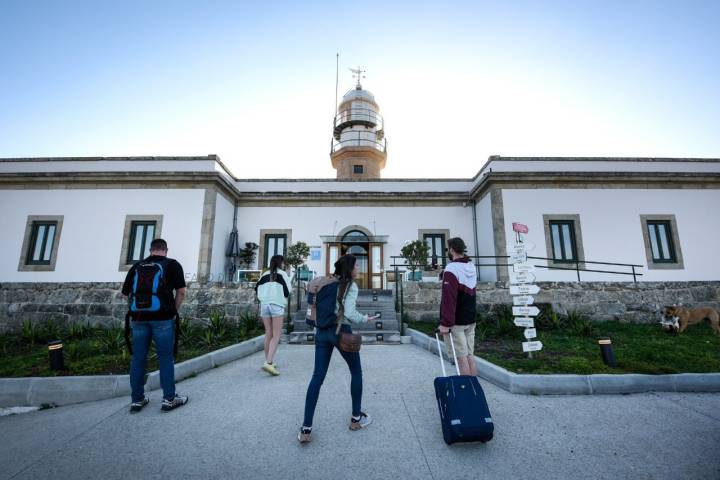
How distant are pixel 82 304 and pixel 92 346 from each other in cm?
289

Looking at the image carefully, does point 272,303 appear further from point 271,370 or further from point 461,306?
point 461,306

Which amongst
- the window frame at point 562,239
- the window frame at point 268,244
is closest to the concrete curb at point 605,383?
the window frame at point 562,239

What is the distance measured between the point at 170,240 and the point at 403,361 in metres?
10.1

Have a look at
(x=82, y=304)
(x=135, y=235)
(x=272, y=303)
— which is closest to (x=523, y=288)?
(x=272, y=303)

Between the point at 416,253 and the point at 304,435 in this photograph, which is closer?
the point at 304,435

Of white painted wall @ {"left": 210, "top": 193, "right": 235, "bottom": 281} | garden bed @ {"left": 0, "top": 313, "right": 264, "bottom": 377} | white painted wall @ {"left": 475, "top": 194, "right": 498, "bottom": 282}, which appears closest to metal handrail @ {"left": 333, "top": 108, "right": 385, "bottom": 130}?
white painted wall @ {"left": 475, "top": 194, "right": 498, "bottom": 282}

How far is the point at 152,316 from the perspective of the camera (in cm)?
341

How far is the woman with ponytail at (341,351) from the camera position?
2752 mm

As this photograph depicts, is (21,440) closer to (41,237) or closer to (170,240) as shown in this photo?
(170,240)

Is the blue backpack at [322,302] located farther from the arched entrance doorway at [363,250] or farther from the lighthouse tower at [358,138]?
the lighthouse tower at [358,138]

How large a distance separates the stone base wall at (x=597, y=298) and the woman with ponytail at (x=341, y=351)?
5.84m

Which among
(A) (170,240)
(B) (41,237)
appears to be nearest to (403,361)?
(A) (170,240)

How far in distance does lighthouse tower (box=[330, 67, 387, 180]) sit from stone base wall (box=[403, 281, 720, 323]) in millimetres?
10862

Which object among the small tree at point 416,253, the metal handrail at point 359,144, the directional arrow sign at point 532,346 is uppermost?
the metal handrail at point 359,144
